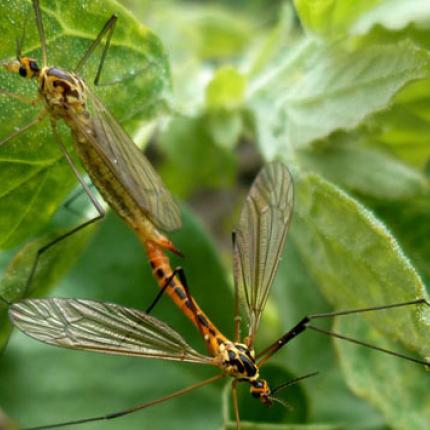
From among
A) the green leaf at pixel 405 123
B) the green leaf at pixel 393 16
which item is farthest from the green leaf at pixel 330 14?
the green leaf at pixel 405 123

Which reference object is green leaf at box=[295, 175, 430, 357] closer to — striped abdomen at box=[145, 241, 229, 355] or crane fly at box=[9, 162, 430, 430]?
crane fly at box=[9, 162, 430, 430]

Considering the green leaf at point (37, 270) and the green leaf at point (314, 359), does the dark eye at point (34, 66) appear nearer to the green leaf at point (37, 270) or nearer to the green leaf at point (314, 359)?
the green leaf at point (37, 270)

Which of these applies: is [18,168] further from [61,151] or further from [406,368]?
[406,368]

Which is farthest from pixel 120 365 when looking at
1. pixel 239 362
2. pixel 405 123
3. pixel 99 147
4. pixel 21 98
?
pixel 405 123

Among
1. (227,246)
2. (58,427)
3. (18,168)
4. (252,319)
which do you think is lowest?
(58,427)

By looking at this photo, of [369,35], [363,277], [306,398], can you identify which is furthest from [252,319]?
[369,35]

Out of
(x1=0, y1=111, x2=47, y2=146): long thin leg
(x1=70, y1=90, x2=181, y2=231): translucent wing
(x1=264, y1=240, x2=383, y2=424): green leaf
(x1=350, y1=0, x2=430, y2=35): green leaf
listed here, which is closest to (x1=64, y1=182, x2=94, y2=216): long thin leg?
(x1=70, y1=90, x2=181, y2=231): translucent wing
